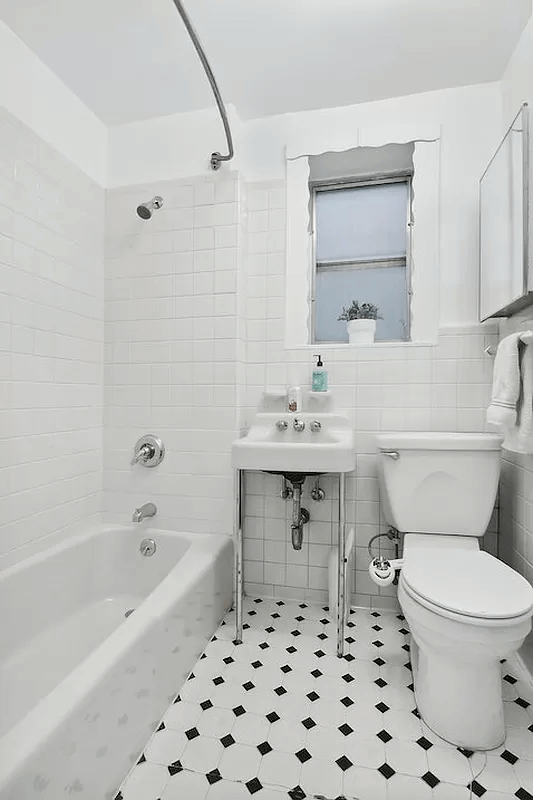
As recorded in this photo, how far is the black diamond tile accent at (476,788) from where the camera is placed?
112cm

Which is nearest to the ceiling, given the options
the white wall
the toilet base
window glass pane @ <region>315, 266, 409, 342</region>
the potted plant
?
the white wall

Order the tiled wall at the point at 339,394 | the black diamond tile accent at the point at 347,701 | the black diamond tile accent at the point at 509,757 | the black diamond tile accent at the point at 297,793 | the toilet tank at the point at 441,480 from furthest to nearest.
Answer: the tiled wall at the point at 339,394, the toilet tank at the point at 441,480, the black diamond tile accent at the point at 347,701, the black diamond tile accent at the point at 509,757, the black diamond tile accent at the point at 297,793

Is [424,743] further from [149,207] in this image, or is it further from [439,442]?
[149,207]

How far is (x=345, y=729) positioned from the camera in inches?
52.1

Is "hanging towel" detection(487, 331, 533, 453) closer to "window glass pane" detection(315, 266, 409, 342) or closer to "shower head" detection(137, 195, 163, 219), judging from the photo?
"window glass pane" detection(315, 266, 409, 342)

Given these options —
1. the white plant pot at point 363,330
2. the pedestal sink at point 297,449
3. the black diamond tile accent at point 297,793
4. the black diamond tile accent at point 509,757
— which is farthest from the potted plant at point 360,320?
the black diamond tile accent at point 297,793

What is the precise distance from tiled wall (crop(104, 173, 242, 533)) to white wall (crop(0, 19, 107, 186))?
0.72 feet

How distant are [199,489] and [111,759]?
115 cm

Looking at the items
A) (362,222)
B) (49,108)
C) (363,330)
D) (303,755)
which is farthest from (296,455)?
(49,108)

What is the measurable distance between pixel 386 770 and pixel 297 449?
97cm

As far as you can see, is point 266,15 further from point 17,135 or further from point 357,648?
point 357,648

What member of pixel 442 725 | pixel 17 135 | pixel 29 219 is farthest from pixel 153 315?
pixel 442 725

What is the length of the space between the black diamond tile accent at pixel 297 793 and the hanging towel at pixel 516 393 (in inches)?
47.7

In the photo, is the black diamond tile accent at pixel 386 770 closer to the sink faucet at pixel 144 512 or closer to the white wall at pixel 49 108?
the sink faucet at pixel 144 512
